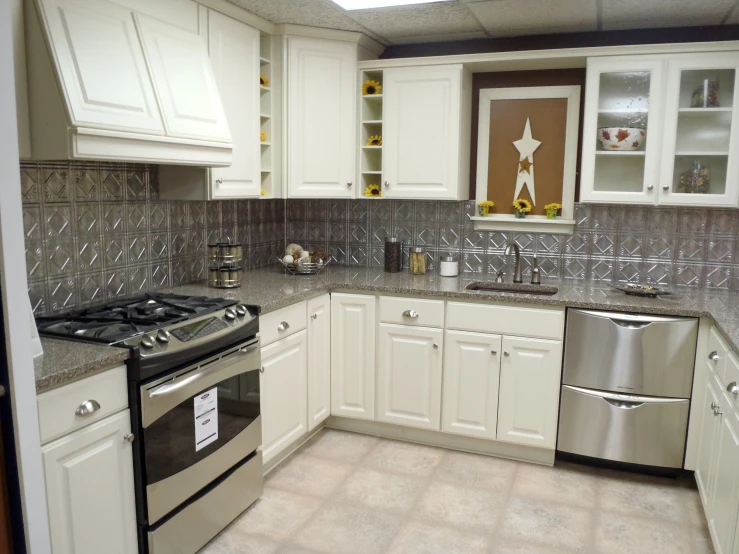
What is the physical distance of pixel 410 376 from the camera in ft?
11.0

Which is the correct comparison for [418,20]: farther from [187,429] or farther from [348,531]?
[348,531]

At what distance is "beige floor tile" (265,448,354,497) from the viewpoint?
2906 millimetres

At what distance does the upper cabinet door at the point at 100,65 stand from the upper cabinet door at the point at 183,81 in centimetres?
6

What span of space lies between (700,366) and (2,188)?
2.88 m

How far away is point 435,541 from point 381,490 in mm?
462

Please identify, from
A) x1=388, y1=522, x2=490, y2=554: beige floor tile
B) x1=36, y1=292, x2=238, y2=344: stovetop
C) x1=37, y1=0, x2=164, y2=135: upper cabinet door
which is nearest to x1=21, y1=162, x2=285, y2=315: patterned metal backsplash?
x1=36, y1=292, x2=238, y2=344: stovetop

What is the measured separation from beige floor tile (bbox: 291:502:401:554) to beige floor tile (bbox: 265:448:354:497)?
6.1 inches

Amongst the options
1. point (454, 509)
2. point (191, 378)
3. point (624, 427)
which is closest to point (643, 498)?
point (624, 427)

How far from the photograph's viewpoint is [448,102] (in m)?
3.43

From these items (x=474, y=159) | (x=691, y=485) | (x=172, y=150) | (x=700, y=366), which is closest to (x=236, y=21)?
(x=172, y=150)

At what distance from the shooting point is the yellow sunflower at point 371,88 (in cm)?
359

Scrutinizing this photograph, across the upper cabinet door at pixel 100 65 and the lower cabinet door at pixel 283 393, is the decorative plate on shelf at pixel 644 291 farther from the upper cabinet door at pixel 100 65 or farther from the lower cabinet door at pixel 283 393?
the upper cabinet door at pixel 100 65

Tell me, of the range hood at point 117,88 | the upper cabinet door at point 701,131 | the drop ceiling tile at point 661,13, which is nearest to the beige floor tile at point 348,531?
the range hood at point 117,88

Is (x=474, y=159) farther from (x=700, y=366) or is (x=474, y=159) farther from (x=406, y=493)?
(x=406, y=493)
